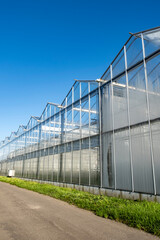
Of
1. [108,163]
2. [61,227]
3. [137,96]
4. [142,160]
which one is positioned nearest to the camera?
[61,227]

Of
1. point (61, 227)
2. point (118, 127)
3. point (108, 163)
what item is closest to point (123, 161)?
point (108, 163)

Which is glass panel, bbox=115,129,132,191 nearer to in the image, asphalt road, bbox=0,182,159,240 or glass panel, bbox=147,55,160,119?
glass panel, bbox=147,55,160,119

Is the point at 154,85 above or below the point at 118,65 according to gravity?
below

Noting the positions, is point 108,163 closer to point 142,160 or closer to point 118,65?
point 142,160

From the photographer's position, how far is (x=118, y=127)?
476 inches

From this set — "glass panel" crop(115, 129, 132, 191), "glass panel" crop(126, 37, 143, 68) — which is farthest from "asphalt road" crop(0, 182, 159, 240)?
"glass panel" crop(126, 37, 143, 68)

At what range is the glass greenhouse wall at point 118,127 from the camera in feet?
32.9

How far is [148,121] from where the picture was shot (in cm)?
1009

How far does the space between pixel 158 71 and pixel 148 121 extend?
2.74m

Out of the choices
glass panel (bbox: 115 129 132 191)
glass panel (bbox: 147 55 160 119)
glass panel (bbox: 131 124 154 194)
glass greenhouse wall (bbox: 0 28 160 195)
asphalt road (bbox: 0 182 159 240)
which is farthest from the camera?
glass panel (bbox: 115 129 132 191)

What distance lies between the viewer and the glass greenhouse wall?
1004 cm

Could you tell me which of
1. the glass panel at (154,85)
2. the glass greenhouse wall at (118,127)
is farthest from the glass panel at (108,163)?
the glass panel at (154,85)

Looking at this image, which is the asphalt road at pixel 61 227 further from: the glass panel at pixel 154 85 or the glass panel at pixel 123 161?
the glass panel at pixel 154 85

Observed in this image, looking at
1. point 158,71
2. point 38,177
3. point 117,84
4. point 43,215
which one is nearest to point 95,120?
point 117,84
